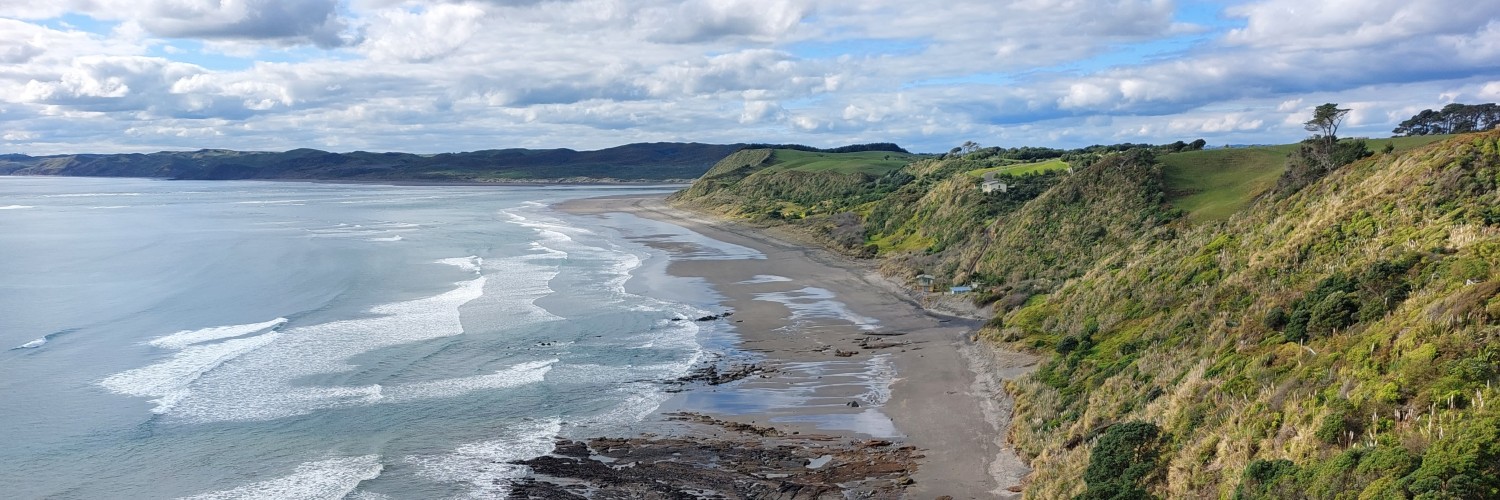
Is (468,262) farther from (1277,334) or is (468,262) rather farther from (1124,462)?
(1124,462)

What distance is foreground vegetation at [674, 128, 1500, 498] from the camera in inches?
572

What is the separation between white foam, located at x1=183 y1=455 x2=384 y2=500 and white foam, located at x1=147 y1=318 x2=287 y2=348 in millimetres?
18386

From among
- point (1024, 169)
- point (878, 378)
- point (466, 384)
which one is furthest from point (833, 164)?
point (466, 384)

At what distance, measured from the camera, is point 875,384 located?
29953mm

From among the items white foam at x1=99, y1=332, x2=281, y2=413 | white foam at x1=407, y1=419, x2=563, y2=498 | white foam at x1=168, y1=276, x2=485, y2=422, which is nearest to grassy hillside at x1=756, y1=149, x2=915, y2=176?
white foam at x1=168, y1=276, x2=485, y2=422

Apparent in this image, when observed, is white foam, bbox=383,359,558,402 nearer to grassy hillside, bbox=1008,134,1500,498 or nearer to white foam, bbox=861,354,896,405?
white foam, bbox=861,354,896,405

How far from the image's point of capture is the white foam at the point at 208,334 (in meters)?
38.1

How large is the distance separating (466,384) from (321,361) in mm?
6759

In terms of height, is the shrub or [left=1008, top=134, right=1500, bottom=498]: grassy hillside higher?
[left=1008, top=134, right=1500, bottom=498]: grassy hillside

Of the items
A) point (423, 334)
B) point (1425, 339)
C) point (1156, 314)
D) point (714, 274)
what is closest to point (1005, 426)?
point (1156, 314)

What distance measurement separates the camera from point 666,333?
39.2m

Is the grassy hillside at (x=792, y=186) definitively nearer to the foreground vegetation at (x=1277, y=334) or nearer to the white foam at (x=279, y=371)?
the foreground vegetation at (x=1277, y=334)

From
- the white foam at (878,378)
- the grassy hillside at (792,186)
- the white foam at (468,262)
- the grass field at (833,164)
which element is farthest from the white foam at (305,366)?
the grass field at (833,164)

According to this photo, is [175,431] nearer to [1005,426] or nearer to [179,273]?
[1005,426]
